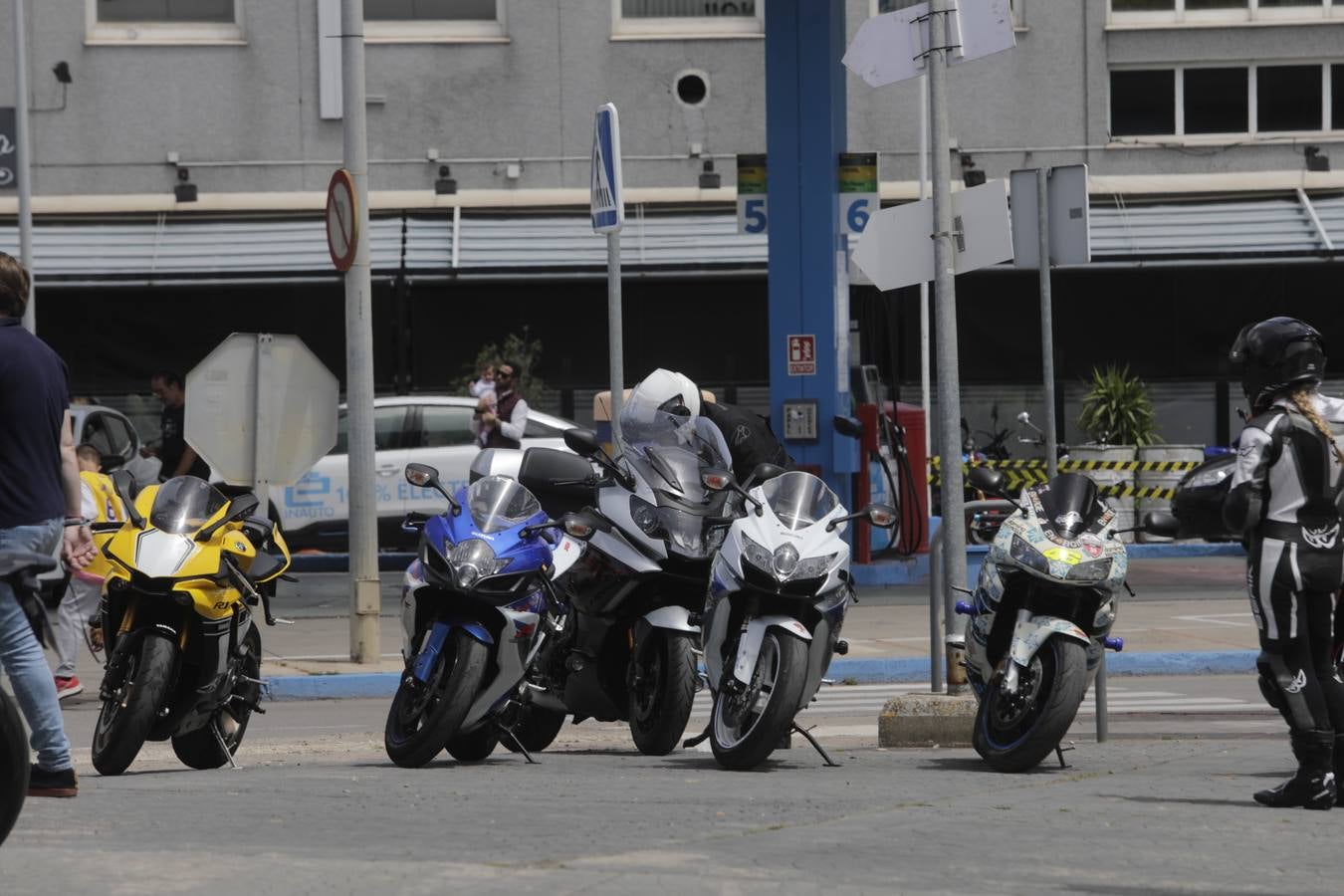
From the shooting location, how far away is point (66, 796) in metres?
6.94

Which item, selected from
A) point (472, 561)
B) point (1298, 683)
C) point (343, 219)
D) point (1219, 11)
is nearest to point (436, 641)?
point (472, 561)

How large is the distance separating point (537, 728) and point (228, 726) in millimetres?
1341

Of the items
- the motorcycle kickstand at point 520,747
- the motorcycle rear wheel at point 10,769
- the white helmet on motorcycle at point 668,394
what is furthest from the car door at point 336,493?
the motorcycle rear wheel at point 10,769

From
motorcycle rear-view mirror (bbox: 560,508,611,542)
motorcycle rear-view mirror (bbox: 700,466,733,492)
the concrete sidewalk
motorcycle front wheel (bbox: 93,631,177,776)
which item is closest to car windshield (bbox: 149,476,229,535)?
motorcycle front wheel (bbox: 93,631,177,776)

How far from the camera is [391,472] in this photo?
66.4ft

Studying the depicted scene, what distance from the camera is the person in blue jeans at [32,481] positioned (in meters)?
6.74

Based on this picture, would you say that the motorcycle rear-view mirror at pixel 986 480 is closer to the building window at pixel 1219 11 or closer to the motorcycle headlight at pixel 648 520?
the motorcycle headlight at pixel 648 520

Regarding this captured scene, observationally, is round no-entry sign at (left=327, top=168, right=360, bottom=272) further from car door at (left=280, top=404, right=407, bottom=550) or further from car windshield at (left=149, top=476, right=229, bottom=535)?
car door at (left=280, top=404, right=407, bottom=550)

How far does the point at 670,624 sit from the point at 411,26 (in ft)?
67.8

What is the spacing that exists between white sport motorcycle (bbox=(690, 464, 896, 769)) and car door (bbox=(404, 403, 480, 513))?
12.0 m

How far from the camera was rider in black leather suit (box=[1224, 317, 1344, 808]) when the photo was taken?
701cm

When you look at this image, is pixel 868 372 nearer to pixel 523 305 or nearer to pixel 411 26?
pixel 523 305

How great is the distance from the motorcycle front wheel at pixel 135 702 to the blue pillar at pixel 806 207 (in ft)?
32.5

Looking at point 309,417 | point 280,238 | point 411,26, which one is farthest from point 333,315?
point 309,417
